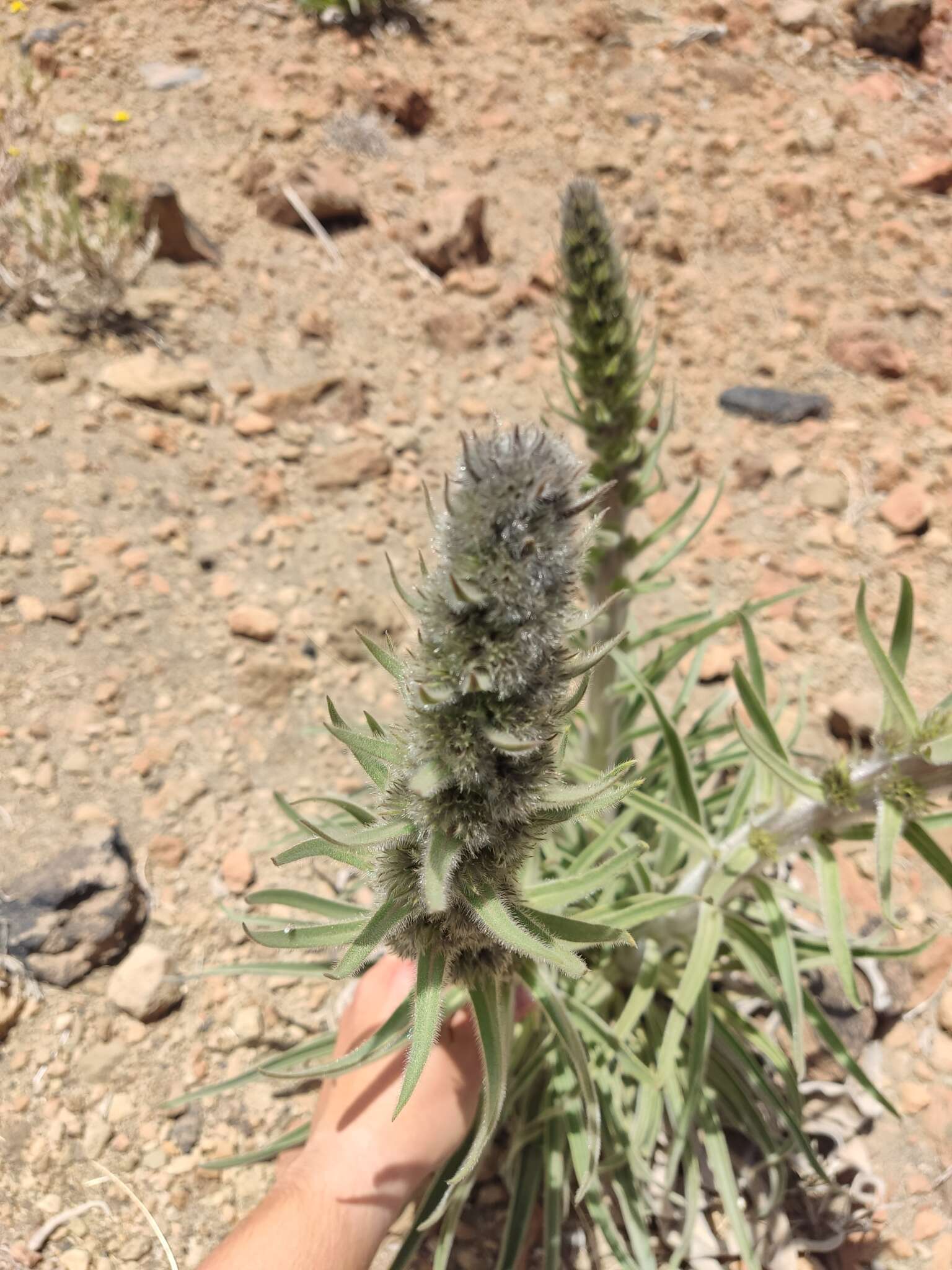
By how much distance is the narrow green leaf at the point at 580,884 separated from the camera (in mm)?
1941

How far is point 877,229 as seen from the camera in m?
5.65

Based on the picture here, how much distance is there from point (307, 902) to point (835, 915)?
A: 133 centimetres

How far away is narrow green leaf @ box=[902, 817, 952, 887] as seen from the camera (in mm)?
2078

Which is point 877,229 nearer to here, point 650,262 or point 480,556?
point 650,262

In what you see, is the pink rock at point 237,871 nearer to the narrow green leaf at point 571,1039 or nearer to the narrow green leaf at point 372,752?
the narrow green leaf at point 571,1039

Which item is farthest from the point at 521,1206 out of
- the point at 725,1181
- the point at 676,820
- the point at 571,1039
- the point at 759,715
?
the point at 759,715

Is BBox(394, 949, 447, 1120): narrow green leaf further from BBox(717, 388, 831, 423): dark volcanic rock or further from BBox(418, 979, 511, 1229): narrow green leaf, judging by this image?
BBox(717, 388, 831, 423): dark volcanic rock

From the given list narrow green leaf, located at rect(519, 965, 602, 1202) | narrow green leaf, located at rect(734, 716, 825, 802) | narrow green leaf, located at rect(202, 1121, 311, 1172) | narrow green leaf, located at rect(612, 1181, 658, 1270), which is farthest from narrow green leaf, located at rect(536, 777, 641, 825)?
narrow green leaf, located at rect(612, 1181, 658, 1270)

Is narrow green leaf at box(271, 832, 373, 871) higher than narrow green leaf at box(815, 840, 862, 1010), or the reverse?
narrow green leaf at box(271, 832, 373, 871)

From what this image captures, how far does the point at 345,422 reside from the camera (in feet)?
15.7

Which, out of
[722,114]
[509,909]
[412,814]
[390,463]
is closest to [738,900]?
[509,909]

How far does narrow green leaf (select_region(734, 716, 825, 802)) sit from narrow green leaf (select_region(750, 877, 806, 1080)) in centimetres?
30

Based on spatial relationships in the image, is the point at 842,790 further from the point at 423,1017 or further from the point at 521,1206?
the point at 521,1206

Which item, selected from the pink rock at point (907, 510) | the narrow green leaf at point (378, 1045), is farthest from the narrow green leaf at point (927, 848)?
the pink rock at point (907, 510)
